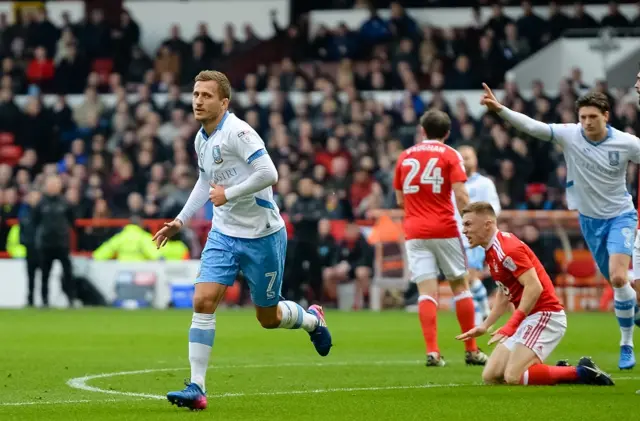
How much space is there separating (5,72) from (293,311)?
2270 centimetres

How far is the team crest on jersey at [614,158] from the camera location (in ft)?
38.3

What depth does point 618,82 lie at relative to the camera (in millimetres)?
28219

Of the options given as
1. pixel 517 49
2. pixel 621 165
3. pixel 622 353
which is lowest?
pixel 622 353

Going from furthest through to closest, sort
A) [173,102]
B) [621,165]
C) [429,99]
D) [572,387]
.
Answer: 1. [173,102]
2. [429,99]
3. [621,165]
4. [572,387]

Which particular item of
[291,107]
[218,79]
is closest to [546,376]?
[218,79]

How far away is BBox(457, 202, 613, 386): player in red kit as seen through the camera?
1020 cm

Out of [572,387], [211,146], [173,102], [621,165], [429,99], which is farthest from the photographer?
[173,102]

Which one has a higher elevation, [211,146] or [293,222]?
[211,146]

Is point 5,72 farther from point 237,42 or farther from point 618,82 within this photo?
point 618,82

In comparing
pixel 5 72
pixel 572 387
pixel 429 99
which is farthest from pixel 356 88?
pixel 572 387

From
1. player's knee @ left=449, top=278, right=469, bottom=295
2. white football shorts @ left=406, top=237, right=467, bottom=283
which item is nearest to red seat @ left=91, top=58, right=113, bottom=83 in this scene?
white football shorts @ left=406, top=237, right=467, bottom=283

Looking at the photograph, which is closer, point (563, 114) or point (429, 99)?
point (563, 114)

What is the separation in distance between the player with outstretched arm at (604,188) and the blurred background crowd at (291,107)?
12248mm

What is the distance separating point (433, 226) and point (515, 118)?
2.01 meters
